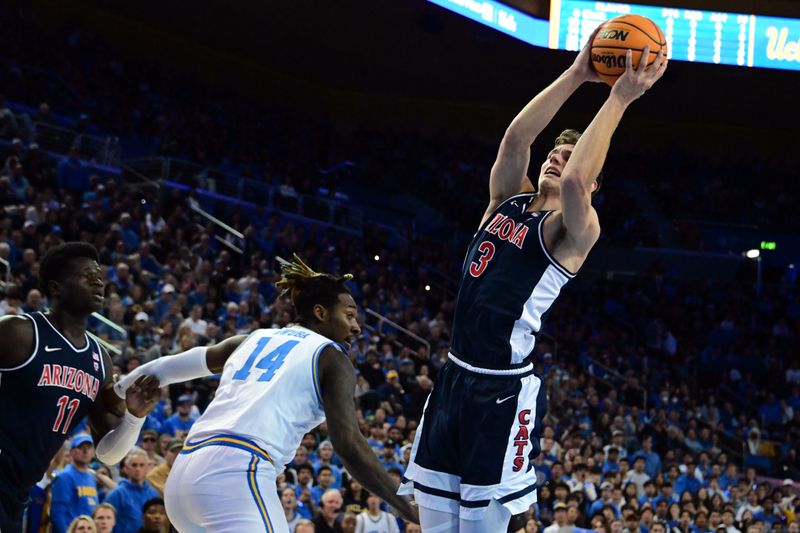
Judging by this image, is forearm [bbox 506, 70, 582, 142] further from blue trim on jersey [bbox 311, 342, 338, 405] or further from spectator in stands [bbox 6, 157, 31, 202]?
spectator in stands [bbox 6, 157, 31, 202]

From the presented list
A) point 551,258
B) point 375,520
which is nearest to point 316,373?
point 551,258

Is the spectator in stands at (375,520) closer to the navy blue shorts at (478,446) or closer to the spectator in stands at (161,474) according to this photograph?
the spectator in stands at (161,474)

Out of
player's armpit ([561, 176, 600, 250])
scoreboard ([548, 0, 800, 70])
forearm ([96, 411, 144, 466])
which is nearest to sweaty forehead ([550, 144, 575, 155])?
player's armpit ([561, 176, 600, 250])

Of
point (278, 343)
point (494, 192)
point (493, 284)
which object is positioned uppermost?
point (494, 192)

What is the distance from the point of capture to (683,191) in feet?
83.7

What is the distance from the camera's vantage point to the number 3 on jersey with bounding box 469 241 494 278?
4109 mm

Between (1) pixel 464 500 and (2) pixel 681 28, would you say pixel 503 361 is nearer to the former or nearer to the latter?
(1) pixel 464 500

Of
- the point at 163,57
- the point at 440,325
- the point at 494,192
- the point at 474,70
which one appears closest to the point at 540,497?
the point at 440,325

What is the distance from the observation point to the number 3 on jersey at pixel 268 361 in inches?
162

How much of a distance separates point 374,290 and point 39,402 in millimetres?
13670

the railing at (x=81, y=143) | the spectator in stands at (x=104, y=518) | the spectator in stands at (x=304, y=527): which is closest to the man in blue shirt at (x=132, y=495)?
the spectator in stands at (x=104, y=518)

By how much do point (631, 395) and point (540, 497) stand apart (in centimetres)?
670

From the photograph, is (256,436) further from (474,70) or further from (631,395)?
(474,70)

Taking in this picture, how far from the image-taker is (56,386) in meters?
4.37
